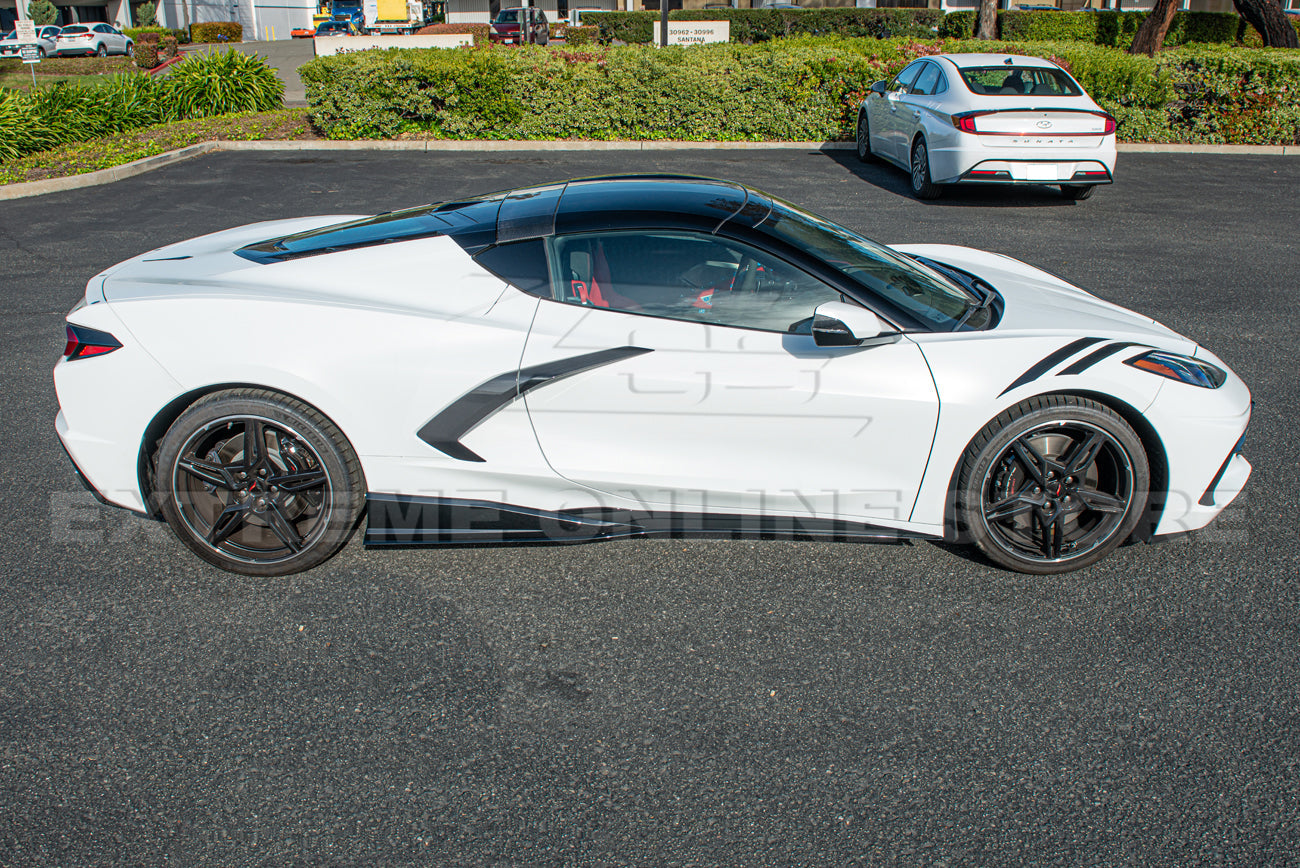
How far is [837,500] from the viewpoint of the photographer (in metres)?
3.48

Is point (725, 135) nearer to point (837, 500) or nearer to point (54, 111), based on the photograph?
point (54, 111)

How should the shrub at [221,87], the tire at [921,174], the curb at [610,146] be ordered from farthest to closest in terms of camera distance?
1. the shrub at [221,87]
2. the curb at [610,146]
3. the tire at [921,174]

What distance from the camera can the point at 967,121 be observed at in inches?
403

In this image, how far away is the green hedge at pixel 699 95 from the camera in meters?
14.5

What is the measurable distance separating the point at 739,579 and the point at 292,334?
6.08ft

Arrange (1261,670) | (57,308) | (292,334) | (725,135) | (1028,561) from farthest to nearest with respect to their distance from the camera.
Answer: (725,135), (57,308), (1028,561), (292,334), (1261,670)

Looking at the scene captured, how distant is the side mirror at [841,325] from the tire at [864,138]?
35.8 feet

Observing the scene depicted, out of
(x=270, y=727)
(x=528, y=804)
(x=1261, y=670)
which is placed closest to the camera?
(x=528, y=804)

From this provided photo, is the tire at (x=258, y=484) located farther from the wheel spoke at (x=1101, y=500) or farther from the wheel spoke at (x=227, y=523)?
the wheel spoke at (x=1101, y=500)

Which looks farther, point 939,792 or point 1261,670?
point 1261,670

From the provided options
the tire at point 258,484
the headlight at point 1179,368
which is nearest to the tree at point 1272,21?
the headlight at point 1179,368

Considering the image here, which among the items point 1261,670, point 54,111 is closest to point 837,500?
point 1261,670

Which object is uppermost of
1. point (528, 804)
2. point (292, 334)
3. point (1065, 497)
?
point (292, 334)

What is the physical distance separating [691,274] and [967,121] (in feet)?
26.4
